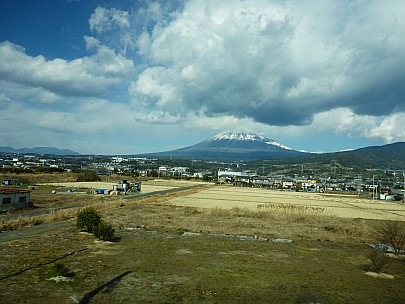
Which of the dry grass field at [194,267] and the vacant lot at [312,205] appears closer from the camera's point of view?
the dry grass field at [194,267]

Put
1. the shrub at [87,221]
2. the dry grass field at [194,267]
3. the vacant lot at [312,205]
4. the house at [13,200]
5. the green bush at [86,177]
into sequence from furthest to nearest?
the green bush at [86,177] → the vacant lot at [312,205] → the house at [13,200] → the shrub at [87,221] → the dry grass field at [194,267]

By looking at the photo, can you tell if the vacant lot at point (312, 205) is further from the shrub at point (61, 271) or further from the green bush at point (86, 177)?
the green bush at point (86, 177)

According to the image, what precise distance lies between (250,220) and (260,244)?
10172mm

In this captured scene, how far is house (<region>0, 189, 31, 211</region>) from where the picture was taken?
98.3 ft

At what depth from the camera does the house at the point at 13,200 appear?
30.0 m

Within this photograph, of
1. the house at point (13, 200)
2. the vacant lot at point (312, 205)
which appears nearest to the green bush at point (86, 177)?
the vacant lot at point (312, 205)

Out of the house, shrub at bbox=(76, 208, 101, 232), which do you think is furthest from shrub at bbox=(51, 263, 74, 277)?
the house

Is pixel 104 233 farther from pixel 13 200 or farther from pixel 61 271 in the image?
pixel 13 200

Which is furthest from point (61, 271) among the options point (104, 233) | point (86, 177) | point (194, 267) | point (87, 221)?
point (86, 177)

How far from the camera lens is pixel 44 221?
2467 centimetres

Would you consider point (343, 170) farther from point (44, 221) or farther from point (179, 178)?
point (44, 221)

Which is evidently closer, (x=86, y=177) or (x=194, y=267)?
(x=194, y=267)

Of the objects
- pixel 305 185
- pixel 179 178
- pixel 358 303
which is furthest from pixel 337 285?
pixel 179 178

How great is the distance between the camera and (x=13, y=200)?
3119 centimetres
